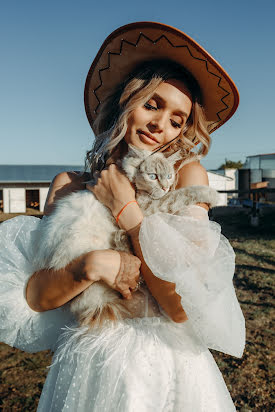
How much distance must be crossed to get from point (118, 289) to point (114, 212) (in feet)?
1.18

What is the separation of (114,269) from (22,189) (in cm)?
2338

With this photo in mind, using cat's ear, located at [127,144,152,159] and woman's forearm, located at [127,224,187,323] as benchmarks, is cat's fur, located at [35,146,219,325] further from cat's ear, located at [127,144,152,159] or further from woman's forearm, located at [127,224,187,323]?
woman's forearm, located at [127,224,187,323]

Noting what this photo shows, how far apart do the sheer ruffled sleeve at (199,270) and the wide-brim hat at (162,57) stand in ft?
2.75

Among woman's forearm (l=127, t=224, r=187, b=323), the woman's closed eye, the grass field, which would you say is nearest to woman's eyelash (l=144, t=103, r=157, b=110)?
the woman's closed eye

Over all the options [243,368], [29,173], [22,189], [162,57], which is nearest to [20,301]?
[162,57]

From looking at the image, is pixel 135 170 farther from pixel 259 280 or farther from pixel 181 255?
pixel 259 280

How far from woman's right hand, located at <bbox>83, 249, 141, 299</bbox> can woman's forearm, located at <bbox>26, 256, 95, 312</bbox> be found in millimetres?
40

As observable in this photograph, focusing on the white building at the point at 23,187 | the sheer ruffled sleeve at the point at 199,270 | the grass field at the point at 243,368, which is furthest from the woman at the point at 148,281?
the white building at the point at 23,187

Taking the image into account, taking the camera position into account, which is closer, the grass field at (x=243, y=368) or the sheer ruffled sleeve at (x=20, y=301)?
the sheer ruffled sleeve at (x=20, y=301)

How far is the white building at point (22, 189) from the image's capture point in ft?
74.5

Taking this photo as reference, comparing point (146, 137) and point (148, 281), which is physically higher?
point (146, 137)

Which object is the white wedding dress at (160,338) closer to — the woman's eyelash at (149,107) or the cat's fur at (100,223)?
the cat's fur at (100,223)

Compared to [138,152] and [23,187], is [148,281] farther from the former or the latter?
[23,187]

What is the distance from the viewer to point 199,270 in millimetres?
1322
